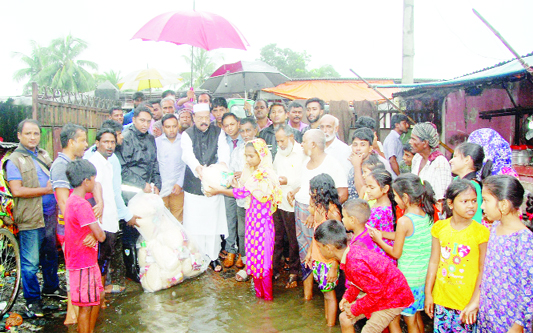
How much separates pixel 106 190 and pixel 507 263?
3814mm

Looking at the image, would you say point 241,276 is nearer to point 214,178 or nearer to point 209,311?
point 209,311

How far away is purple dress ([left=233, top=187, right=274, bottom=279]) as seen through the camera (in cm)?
414

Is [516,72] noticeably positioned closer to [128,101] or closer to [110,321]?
[110,321]

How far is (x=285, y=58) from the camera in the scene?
40.3 m

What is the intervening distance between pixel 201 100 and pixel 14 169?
4.17 metres

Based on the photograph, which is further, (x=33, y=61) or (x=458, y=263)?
(x=33, y=61)

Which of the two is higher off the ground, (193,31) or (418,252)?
(193,31)

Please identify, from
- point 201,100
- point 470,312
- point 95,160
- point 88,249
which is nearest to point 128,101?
point 201,100

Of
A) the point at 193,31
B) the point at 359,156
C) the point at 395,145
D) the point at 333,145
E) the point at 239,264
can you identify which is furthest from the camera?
the point at 395,145

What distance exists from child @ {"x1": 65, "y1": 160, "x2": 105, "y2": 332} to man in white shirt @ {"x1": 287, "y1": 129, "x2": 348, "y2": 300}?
2.05 meters

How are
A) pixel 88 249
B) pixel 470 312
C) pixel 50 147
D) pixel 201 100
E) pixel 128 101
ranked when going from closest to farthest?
pixel 470 312 < pixel 88 249 < pixel 50 147 < pixel 201 100 < pixel 128 101

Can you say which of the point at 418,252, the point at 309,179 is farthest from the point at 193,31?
the point at 418,252

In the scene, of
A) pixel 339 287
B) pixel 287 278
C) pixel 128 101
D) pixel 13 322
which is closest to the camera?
pixel 13 322

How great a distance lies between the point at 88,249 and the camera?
337 cm
